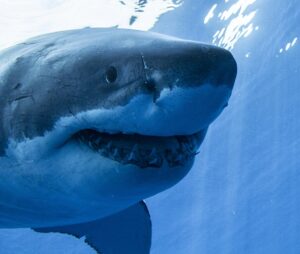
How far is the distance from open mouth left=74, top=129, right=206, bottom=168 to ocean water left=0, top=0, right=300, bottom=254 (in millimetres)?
7630

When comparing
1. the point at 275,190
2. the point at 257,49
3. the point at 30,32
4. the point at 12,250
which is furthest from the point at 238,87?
the point at 12,250

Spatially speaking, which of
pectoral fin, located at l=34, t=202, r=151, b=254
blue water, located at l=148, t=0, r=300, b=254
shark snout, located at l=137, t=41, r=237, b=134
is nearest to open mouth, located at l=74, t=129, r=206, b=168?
shark snout, located at l=137, t=41, r=237, b=134

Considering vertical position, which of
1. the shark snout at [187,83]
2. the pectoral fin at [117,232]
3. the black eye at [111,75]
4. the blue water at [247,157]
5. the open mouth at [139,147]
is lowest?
the blue water at [247,157]

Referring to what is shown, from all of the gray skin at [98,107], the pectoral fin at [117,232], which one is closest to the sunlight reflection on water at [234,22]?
the pectoral fin at [117,232]

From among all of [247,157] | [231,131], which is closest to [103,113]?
[231,131]

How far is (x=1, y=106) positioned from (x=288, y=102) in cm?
1891

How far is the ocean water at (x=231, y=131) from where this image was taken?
1040cm

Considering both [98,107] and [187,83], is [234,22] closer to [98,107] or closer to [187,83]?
[98,107]

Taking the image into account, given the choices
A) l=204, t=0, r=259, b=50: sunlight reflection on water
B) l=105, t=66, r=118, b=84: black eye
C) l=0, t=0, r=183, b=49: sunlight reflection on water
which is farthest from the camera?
l=204, t=0, r=259, b=50: sunlight reflection on water

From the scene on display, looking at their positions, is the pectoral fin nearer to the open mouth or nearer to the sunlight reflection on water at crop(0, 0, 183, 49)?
the open mouth

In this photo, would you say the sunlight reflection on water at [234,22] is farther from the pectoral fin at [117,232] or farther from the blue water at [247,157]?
the pectoral fin at [117,232]

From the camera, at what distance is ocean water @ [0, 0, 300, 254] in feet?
34.1

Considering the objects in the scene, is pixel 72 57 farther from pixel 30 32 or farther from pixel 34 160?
pixel 30 32

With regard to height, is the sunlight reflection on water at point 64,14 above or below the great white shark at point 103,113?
below
